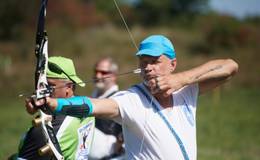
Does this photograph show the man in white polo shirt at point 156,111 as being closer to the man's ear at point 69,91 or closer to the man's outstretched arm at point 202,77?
the man's outstretched arm at point 202,77

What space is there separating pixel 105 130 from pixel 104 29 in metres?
38.8

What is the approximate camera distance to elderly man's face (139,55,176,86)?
13.2 feet

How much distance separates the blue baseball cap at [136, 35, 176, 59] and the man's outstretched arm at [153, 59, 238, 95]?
0.16 metres

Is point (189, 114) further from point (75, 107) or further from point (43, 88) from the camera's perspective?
point (43, 88)

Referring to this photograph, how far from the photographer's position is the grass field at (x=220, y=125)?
1223cm

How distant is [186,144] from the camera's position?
414 cm

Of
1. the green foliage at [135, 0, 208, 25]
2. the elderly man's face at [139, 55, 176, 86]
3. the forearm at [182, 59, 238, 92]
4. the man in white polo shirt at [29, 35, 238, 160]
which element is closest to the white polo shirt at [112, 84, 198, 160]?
the man in white polo shirt at [29, 35, 238, 160]

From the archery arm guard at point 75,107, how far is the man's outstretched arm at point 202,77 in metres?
0.48

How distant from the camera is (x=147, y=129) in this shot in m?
4.05

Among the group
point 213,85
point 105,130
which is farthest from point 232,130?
point 213,85

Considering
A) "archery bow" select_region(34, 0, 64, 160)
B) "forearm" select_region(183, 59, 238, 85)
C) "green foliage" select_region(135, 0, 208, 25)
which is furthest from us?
"green foliage" select_region(135, 0, 208, 25)

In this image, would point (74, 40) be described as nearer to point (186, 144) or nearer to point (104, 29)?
point (104, 29)

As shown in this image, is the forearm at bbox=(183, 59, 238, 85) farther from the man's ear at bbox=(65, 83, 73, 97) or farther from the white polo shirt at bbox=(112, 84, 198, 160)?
the man's ear at bbox=(65, 83, 73, 97)

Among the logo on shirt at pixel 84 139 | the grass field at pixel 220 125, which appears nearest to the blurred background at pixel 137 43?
the grass field at pixel 220 125
